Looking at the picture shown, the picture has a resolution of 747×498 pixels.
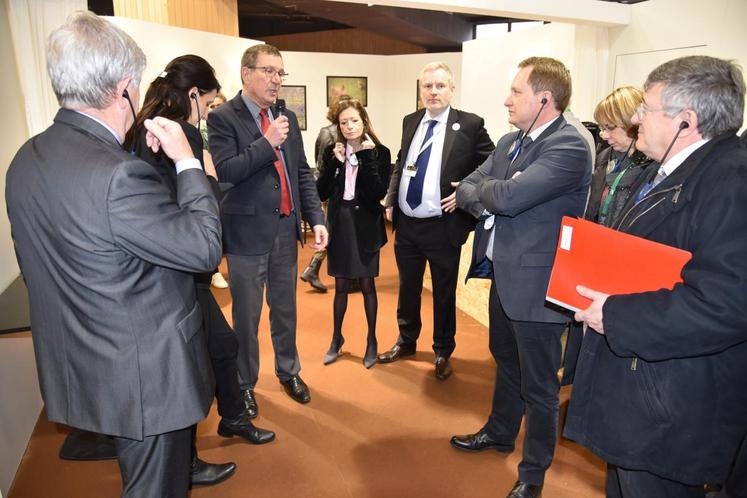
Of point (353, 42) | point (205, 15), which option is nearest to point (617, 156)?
point (205, 15)

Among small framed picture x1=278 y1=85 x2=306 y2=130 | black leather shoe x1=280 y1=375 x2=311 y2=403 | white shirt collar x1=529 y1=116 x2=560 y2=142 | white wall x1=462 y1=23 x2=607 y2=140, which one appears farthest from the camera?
small framed picture x1=278 y1=85 x2=306 y2=130

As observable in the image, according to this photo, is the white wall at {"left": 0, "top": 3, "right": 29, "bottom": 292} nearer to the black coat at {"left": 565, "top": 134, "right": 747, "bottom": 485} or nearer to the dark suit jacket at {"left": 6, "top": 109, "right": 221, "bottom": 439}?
the dark suit jacket at {"left": 6, "top": 109, "right": 221, "bottom": 439}

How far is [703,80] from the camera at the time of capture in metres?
1.31

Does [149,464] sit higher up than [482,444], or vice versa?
[149,464]

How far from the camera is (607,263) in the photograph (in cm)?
143

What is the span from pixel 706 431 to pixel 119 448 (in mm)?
1643

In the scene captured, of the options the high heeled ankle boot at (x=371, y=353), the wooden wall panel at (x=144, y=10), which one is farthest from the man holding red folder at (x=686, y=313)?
the wooden wall panel at (x=144, y=10)

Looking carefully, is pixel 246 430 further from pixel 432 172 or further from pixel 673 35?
pixel 673 35

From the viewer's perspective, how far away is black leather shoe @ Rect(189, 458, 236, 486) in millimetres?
2404

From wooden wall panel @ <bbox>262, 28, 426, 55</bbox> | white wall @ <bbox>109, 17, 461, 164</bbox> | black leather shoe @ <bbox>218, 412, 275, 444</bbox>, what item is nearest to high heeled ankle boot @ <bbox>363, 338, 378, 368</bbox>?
black leather shoe @ <bbox>218, 412, 275, 444</bbox>

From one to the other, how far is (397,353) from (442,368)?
38 cm

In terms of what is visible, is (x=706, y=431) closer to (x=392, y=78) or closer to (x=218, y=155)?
(x=218, y=155)

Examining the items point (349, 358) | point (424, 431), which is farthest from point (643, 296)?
point (349, 358)

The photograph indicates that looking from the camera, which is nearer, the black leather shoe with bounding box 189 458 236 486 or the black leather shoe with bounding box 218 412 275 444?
the black leather shoe with bounding box 189 458 236 486
